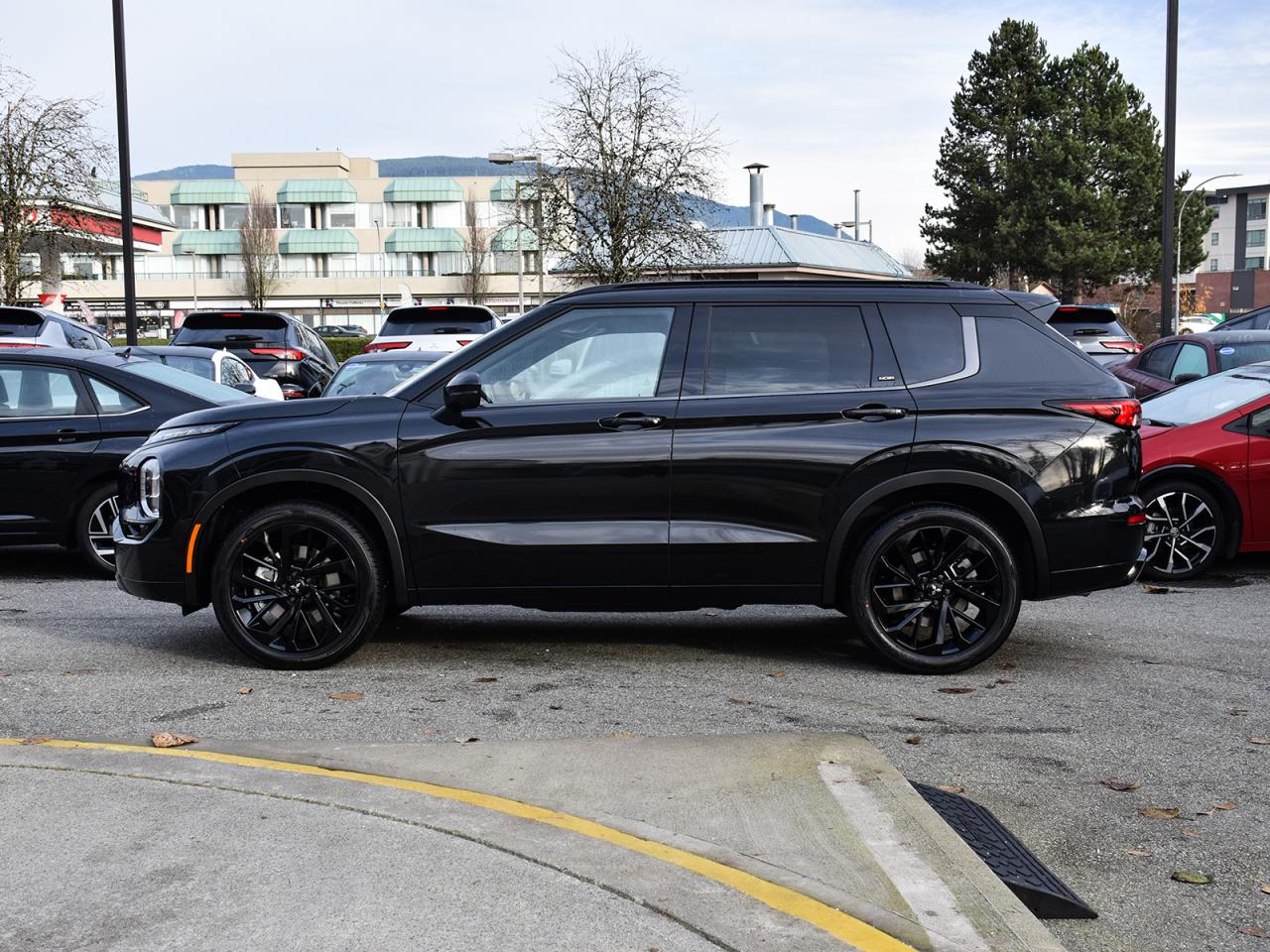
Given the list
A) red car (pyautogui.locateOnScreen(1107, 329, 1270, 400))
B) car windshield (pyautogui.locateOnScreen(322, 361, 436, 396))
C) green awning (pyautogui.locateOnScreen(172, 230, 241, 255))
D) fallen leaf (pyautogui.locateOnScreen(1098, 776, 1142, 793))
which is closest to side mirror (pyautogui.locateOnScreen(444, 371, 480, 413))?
fallen leaf (pyautogui.locateOnScreen(1098, 776, 1142, 793))

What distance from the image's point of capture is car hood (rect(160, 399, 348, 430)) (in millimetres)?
6648

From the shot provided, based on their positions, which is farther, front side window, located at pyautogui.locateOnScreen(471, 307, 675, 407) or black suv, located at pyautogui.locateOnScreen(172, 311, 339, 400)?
black suv, located at pyautogui.locateOnScreen(172, 311, 339, 400)

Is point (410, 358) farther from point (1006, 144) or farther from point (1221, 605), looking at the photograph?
point (1006, 144)

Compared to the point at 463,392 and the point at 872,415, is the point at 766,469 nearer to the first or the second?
the point at 872,415

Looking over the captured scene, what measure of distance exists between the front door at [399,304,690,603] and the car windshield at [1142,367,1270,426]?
5074 millimetres

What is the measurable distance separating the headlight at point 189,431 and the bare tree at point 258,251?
93.3 m

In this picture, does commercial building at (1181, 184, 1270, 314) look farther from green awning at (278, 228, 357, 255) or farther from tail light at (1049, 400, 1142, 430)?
tail light at (1049, 400, 1142, 430)

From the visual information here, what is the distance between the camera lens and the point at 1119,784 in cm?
493

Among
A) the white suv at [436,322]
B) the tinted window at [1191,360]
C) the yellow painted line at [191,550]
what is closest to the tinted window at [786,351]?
the yellow painted line at [191,550]

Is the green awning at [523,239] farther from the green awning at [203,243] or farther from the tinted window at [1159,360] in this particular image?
the green awning at [203,243]

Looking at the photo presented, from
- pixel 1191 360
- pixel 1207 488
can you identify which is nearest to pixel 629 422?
pixel 1207 488

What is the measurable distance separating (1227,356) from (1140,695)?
8088mm

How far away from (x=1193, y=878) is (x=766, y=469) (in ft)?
9.33

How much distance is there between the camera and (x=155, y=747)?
5.20 metres
